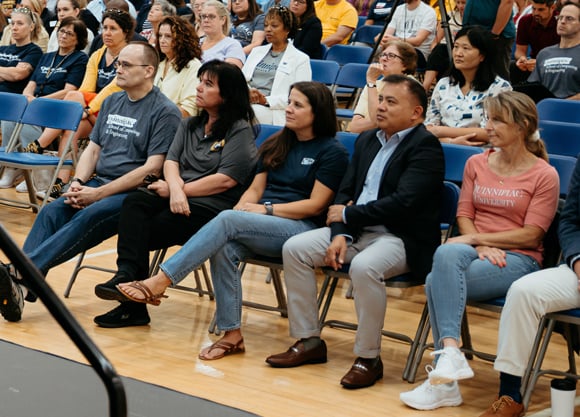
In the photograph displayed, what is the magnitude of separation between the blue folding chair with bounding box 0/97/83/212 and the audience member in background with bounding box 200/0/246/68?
110 centimetres

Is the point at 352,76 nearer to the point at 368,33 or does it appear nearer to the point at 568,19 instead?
the point at 368,33

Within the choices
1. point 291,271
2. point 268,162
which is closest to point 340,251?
point 291,271

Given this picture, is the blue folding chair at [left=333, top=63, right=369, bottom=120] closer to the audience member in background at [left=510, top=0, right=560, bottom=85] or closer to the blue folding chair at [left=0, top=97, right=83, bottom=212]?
the audience member in background at [left=510, top=0, right=560, bottom=85]

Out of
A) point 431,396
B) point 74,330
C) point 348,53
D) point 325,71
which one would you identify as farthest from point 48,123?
point 74,330

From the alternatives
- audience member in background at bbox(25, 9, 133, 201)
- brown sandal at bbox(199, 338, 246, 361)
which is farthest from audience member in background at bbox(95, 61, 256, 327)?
audience member in background at bbox(25, 9, 133, 201)

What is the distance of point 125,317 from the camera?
4.41 meters

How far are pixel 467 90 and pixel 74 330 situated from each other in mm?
3517

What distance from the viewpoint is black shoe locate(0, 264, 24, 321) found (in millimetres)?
4191

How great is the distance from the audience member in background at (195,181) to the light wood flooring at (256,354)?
26 centimetres

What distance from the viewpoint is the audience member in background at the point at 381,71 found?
5195 mm

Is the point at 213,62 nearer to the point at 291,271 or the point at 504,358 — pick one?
the point at 291,271

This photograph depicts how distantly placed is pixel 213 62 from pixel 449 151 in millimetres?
1217

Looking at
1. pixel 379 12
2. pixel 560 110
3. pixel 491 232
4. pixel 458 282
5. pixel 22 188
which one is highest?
pixel 379 12

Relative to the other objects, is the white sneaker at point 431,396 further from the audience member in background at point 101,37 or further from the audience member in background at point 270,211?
the audience member in background at point 101,37
